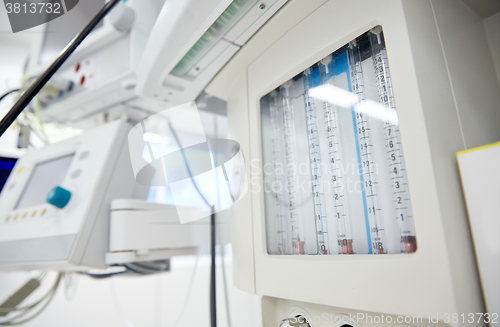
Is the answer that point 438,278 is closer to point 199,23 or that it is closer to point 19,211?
point 199,23

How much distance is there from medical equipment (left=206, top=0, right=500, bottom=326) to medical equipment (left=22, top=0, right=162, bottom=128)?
0.43 m

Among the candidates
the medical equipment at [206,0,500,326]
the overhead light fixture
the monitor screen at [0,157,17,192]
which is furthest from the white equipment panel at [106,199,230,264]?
the monitor screen at [0,157,17,192]

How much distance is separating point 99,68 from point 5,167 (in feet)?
1.70

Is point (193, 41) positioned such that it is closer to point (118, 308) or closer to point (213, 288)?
point (213, 288)

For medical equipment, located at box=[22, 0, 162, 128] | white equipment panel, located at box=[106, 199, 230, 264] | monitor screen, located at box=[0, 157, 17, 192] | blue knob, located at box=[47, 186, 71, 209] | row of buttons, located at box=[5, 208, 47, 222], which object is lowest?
white equipment panel, located at box=[106, 199, 230, 264]

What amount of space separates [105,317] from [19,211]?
2.48 ft

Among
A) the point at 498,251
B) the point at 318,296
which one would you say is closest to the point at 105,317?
the point at 318,296

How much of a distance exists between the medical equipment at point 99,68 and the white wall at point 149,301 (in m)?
0.68

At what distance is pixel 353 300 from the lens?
1.33 feet

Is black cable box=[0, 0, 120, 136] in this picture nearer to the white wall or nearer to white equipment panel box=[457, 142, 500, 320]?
white equipment panel box=[457, 142, 500, 320]

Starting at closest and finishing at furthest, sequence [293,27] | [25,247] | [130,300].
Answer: [293,27] → [25,247] → [130,300]

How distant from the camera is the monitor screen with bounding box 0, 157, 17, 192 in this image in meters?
1.04

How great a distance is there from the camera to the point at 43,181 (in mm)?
870

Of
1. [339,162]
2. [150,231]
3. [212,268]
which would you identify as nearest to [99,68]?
[150,231]
